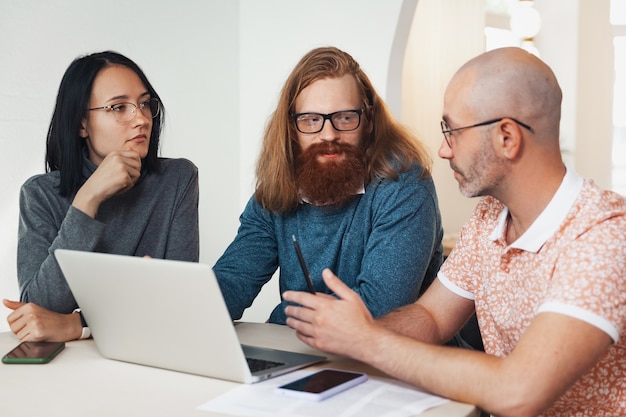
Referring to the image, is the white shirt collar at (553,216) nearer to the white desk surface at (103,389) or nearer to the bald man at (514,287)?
the bald man at (514,287)

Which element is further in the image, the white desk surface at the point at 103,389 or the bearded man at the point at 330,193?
the bearded man at the point at 330,193

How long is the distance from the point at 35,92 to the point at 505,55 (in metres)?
2.13

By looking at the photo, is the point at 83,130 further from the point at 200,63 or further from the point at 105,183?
the point at 200,63

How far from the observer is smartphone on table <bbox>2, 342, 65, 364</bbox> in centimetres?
170

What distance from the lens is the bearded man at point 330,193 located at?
7.38 feet

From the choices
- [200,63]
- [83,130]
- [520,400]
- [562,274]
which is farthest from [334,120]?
[200,63]

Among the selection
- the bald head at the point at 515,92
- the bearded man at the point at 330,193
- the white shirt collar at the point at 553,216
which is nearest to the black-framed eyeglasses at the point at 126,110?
the bearded man at the point at 330,193

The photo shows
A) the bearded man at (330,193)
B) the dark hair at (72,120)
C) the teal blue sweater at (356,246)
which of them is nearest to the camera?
the teal blue sweater at (356,246)

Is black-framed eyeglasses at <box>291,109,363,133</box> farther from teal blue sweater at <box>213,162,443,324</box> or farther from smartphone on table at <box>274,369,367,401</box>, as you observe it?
smartphone on table at <box>274,369,367,401</box>

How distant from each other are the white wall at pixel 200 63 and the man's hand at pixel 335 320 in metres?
1.91

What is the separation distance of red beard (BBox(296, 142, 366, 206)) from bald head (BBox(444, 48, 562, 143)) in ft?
2.10

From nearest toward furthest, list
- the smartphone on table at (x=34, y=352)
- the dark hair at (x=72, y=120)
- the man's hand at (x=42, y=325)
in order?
the smartphone on table at (x=34, y=352)
the man's hand at (x=42, y=325)
the dark hair at (x=72, y=120)

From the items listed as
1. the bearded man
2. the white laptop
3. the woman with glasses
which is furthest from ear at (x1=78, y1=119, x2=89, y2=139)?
the white laptop

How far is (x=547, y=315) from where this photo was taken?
4.67 ft
